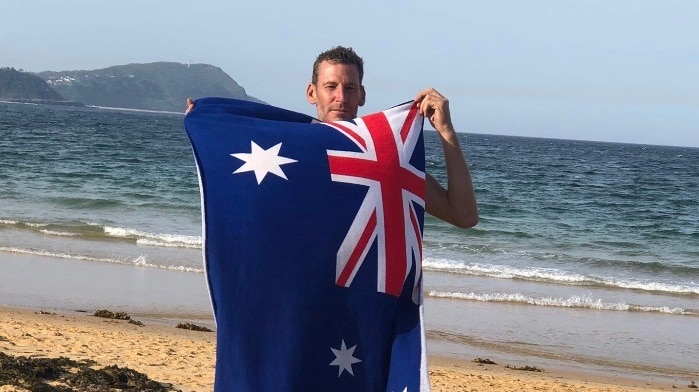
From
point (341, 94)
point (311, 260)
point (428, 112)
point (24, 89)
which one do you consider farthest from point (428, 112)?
point (24, 89)

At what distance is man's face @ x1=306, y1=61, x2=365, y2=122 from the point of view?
261cm

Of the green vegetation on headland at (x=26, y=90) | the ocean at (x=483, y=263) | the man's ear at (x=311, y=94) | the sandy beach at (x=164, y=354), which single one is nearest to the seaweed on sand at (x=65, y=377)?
the sandy beach at (x=164, y=354)

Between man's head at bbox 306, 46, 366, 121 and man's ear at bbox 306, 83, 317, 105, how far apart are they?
19 millimetres

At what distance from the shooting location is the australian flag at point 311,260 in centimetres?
237

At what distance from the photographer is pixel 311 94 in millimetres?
2738

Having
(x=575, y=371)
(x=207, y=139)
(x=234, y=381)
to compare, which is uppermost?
(x=207, y=139)

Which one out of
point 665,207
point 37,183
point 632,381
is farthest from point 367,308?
point 665,207

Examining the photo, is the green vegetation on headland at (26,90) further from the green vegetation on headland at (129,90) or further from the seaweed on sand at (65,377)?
the seaweed on sand at (65,377)

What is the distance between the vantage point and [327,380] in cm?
240

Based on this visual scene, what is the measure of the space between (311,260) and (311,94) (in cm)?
58

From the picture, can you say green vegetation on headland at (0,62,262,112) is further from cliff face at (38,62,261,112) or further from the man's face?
the man's face

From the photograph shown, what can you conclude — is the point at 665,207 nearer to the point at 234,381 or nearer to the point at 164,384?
the point at 164,384

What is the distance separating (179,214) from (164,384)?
14.2m

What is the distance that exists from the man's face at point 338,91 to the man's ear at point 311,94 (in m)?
0.02
